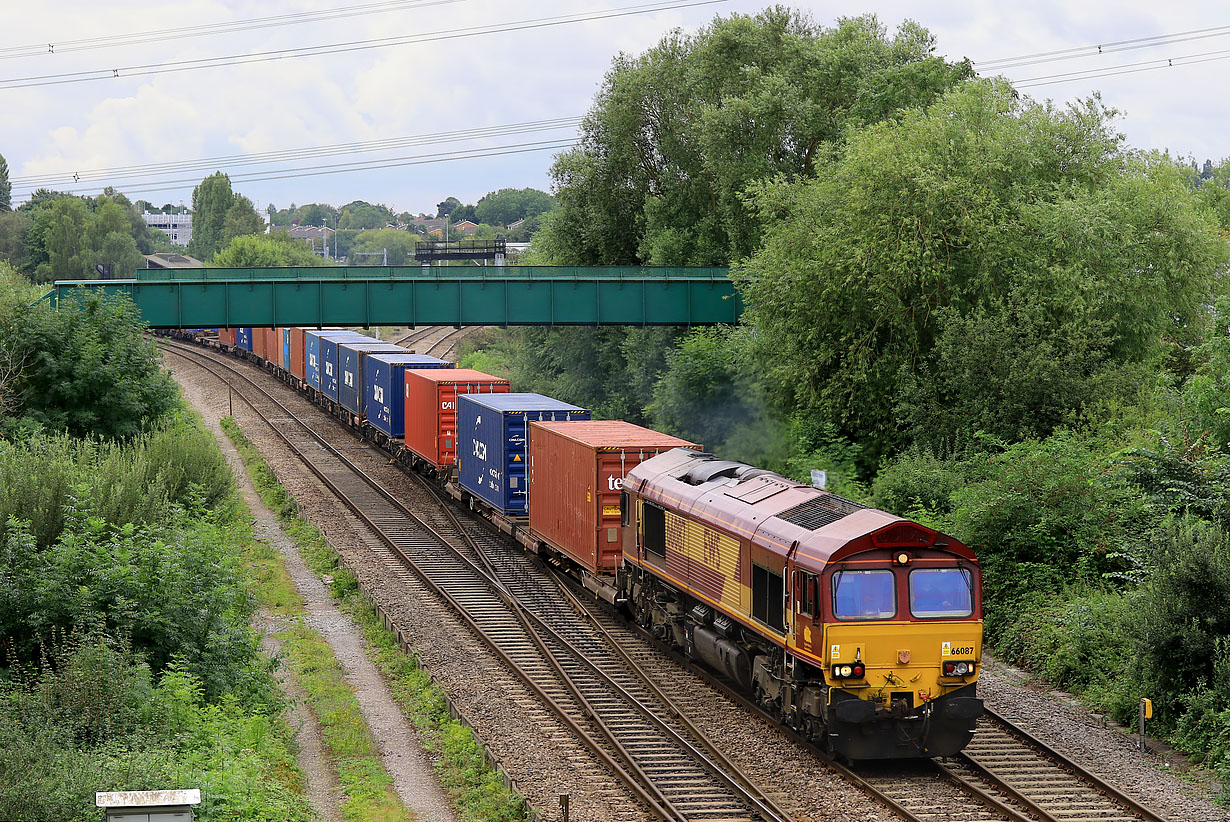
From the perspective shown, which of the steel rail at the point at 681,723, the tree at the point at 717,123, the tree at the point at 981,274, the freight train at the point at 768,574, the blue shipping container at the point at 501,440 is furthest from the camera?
the tree at the point at 717,123

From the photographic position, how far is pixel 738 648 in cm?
1769

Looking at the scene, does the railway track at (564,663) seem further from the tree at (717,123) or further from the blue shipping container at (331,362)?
the tree at (717,123)

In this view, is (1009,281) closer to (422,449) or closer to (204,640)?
(422,449)

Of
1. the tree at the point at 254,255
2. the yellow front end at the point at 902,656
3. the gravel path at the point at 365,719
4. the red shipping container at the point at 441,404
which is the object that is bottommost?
the gravel path at the point at 365,719

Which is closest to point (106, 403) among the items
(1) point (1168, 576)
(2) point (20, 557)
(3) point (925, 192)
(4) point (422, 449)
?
(4) point (422, 449)

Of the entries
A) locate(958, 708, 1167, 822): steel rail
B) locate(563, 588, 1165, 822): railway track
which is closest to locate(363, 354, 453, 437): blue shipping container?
locate(563, 588, 1165, 822): railway track

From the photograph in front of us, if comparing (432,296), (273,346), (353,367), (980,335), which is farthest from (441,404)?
(273,346)

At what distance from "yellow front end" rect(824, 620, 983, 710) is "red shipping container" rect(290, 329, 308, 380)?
4848 centimetres

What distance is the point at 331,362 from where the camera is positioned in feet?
Result: 171

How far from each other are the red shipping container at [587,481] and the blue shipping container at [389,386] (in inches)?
581

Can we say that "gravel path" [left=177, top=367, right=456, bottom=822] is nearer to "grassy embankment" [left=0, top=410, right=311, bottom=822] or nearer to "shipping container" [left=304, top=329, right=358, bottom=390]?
"grassy embankment" [left=0, top=410, right=311, bottom=822]

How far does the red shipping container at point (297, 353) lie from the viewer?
6049 centimetres

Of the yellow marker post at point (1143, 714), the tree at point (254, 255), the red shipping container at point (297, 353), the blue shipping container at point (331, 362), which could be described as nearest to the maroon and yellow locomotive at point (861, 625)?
the yellow marker post at point (1143, 714)

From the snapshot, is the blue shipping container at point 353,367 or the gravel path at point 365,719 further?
the blue shipping container at point 353,367
